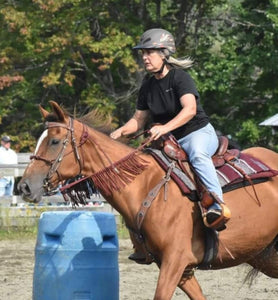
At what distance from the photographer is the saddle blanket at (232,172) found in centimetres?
704

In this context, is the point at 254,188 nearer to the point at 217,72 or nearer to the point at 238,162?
the point at 238,162

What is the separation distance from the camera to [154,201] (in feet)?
22.7

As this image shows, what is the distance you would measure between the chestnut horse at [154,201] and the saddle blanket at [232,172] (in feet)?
0.18

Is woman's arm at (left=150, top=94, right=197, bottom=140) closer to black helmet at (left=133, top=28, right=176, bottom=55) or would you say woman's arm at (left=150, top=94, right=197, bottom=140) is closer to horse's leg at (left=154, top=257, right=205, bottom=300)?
black helmet at (left=133, top=28, right=176, bottom=55)

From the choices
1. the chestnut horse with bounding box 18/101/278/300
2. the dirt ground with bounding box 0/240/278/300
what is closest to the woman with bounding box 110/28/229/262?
the chestnut horse with bounding box 18/101/278/300

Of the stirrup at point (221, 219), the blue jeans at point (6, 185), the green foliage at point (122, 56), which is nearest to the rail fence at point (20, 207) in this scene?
the blue jeans at point (6, 185)

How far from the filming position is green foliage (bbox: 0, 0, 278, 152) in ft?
78.5

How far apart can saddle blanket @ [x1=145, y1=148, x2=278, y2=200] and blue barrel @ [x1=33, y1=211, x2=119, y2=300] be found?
877 mm

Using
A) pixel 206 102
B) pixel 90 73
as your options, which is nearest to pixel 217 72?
pixel 206 102

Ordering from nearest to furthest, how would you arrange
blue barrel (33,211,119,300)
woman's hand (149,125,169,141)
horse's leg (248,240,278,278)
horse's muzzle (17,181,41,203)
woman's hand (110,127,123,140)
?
horse's muzzle (17,181,41,203) < woman's hand (149,125,169,141) < blue barrel (33,211,119,300) < woman's hand (110,127,123,140) < horse's leg (248,240,278,278)

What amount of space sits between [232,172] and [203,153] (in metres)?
0.45

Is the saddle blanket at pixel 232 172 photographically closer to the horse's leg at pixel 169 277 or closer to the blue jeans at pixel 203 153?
the blue jeans at pixel 203 153

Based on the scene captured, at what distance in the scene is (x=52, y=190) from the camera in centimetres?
676

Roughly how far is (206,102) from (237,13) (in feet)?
9.81
